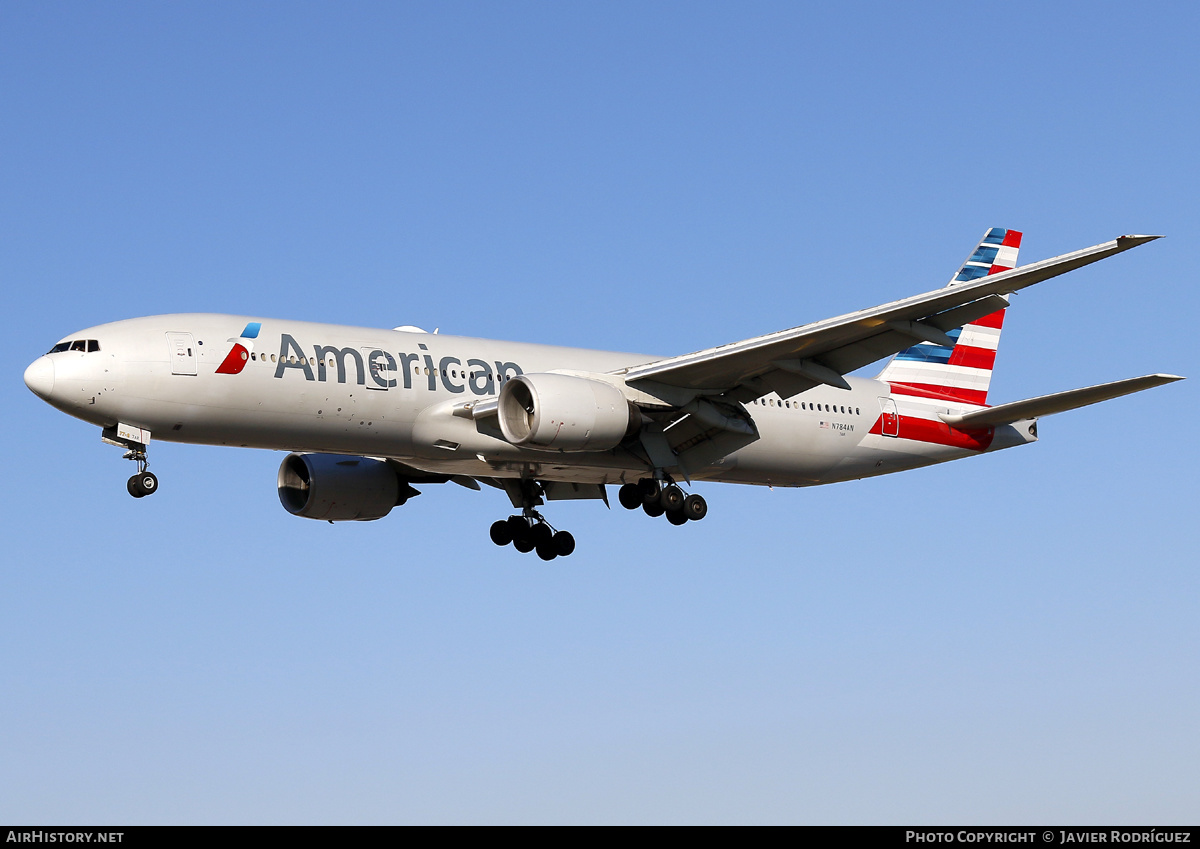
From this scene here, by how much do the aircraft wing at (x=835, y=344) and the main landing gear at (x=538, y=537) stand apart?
20.6 feet

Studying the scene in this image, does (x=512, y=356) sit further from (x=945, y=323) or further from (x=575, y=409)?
(x=945, y=323)

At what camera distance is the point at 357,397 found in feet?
99.2

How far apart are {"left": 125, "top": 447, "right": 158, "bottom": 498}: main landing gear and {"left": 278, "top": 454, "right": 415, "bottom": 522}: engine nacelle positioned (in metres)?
7.43

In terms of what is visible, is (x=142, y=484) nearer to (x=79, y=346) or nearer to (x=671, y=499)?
(x=79, y=346)

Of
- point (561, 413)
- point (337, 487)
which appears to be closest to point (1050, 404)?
point (561, 413)

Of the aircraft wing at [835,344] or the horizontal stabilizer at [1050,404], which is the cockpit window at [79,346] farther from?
the horizontal stabilizer at [1050,404]

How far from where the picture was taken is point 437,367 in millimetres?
31547

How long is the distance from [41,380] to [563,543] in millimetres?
14157

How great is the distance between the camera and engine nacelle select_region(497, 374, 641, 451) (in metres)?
30.3
